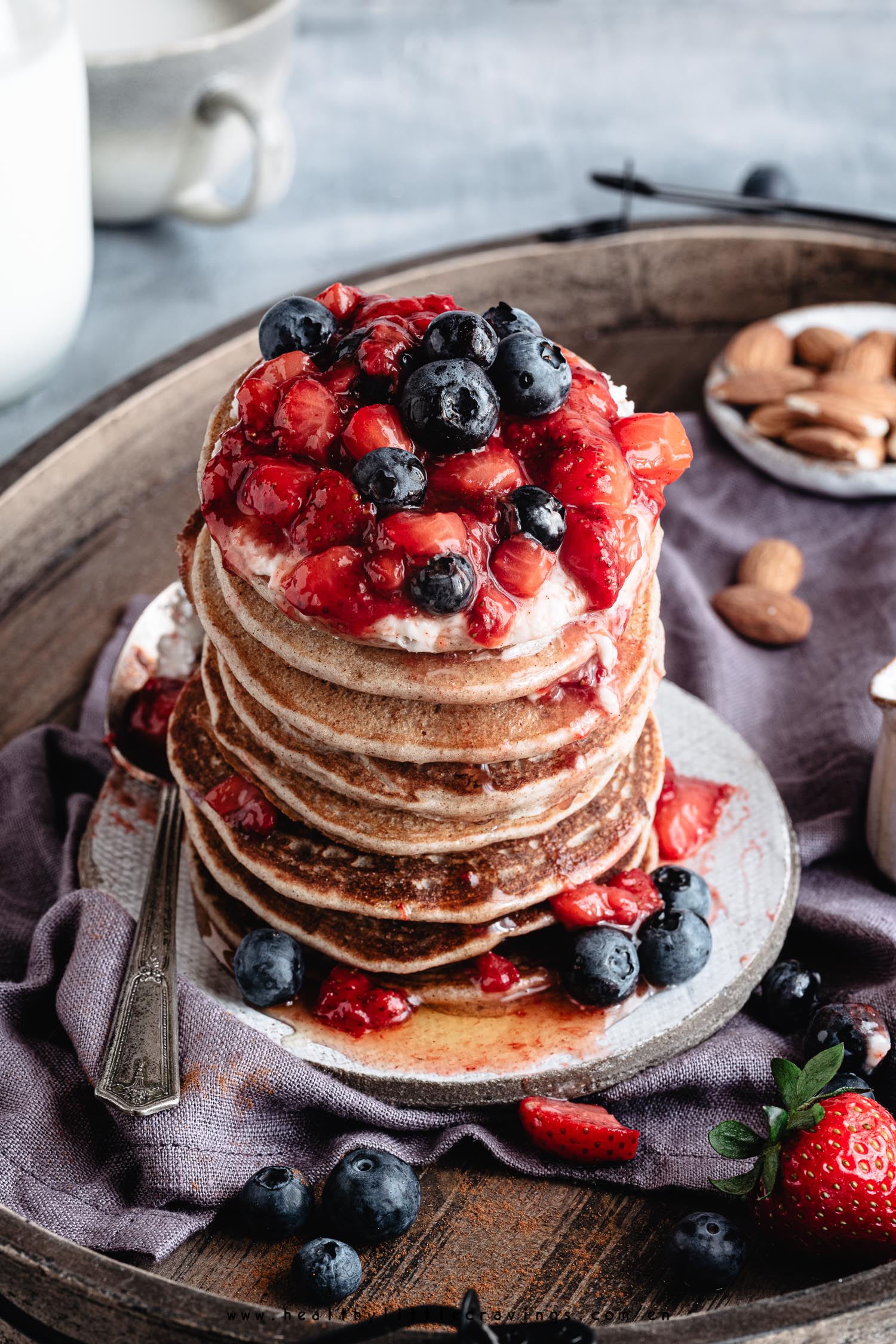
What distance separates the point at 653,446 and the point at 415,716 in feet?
1.59

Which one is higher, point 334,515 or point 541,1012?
point 334,515

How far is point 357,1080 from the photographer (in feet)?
6.43

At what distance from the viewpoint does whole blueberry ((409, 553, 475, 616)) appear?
164 centimetres

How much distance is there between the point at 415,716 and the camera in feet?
5.96

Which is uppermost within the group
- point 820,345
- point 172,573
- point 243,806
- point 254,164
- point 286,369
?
point 286,369

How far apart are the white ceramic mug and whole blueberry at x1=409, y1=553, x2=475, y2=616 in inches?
86.2

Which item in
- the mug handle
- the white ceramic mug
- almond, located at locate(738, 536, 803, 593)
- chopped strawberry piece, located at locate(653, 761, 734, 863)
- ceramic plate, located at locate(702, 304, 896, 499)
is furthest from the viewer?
the mug handle

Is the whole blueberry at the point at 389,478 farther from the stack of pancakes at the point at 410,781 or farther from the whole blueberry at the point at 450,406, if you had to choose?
the stack of pancakes at the point at 410,781

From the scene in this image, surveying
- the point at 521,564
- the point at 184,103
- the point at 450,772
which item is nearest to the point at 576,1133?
the point at 450,772

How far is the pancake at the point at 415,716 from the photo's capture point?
1807 mm

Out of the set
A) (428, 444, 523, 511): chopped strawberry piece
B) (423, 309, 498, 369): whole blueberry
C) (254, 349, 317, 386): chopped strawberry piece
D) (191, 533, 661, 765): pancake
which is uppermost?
(423, 309, 498, 369): whole blueberry

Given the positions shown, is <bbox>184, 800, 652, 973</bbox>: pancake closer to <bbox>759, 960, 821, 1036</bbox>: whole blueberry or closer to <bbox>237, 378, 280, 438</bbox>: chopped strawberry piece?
<bbox>759, 960, 821, 1036</bbox>: whole blueberry

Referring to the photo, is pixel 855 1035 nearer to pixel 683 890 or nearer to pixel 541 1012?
pixel 683 890

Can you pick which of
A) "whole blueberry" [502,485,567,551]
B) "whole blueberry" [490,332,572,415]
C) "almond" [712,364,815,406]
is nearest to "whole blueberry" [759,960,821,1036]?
"whole blueberry" [502,485,567,551]
